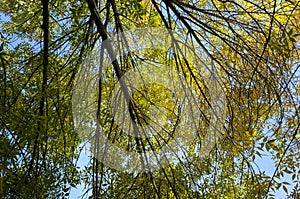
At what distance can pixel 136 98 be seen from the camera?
2.86 metres

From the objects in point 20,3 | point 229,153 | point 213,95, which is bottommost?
point 229,153

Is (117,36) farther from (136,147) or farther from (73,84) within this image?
(136,147)

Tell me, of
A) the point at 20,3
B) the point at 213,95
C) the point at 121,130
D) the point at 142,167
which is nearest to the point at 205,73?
the point at 213,95

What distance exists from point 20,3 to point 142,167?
132 cm

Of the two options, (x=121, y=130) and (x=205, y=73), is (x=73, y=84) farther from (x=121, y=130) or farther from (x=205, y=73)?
(x=205, y=73)

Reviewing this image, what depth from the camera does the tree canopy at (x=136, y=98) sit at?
2.14 metres

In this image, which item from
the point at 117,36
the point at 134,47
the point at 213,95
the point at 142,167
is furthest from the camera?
the point at 134,47

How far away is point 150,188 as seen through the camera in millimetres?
2355

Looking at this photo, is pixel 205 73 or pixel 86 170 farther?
pixel 205 73

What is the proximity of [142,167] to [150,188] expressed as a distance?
0.13 m

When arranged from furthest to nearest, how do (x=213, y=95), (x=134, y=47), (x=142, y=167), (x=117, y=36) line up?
(x=134, y=47) < (x=213, y=95) < (x=117, y=36) < (x=142, y=167)

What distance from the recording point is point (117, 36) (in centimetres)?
248

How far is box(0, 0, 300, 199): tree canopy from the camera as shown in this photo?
84.2 inches

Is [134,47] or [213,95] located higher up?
[134,47]
